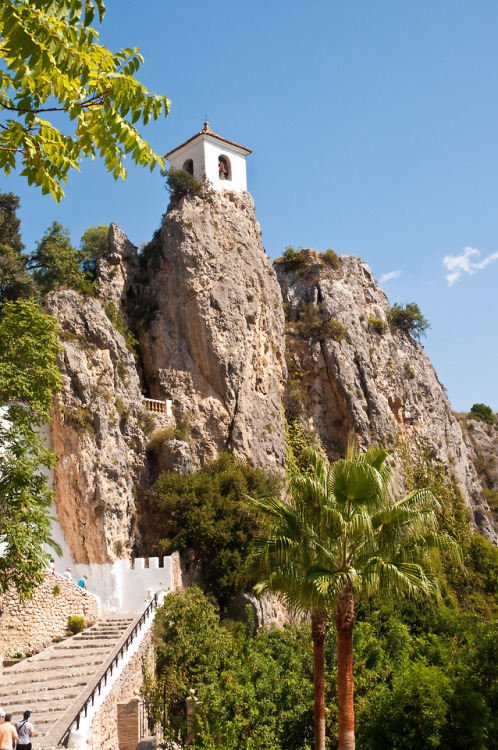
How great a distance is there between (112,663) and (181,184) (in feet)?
86.2

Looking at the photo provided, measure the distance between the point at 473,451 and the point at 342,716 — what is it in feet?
158

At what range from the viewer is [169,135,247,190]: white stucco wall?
3759cm

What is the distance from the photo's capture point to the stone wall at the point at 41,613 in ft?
61.4

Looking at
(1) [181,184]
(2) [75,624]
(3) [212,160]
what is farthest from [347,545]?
(3) [212,160]

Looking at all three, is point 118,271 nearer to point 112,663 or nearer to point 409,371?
point 112,663

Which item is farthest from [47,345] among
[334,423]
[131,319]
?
[334,423]

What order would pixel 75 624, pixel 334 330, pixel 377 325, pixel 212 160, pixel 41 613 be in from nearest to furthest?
pixel 41 613, pixel 75 624, pixel 212 160, pixel 334 330, pixel 377 325

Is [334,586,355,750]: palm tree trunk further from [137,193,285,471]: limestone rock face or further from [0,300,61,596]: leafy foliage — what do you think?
[137,193,285,471]: limestone rock face

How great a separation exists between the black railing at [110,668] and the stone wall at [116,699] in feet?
1.03

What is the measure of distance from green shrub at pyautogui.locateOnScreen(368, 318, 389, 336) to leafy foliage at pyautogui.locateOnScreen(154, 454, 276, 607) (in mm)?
21234

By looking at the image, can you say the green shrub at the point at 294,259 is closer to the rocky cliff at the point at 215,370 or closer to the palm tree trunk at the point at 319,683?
the rocky cliff at the point at 215,370

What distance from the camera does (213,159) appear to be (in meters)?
38.1

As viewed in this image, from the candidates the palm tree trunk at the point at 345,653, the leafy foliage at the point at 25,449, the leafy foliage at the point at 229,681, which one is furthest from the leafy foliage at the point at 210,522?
the palm tree trunk at the point at 345,653

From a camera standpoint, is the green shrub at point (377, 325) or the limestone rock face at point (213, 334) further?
the green shrub at point (377, 325)
